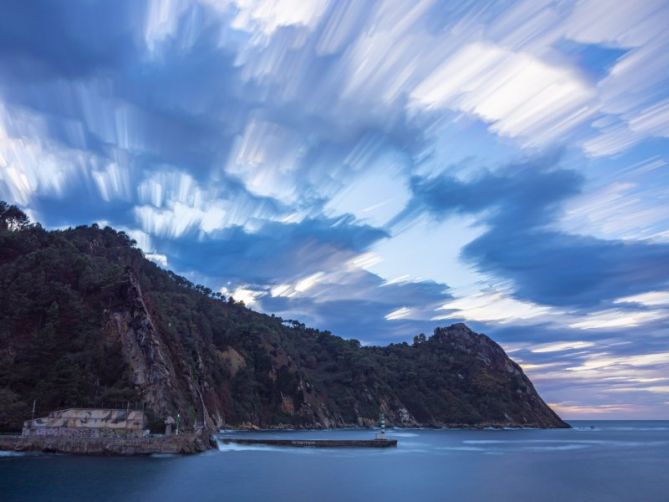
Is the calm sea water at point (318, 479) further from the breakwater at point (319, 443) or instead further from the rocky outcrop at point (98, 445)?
the breakwater at point (319, 443)

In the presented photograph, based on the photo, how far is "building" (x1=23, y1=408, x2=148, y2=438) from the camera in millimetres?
67000

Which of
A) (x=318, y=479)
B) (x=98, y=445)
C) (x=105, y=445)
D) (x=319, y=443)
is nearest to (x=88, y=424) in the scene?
(x=98, y=445)

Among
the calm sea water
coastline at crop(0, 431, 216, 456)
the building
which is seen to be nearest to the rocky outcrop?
coastline at crop(0, 431, 216, 456)

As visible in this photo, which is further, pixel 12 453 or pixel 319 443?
pixel 319 443

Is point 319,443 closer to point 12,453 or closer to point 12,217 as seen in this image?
point 12,453

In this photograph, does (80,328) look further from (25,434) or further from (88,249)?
(88,249)

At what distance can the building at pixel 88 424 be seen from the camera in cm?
6700

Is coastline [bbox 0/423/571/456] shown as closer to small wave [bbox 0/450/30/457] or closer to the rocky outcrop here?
the rocky outcrop

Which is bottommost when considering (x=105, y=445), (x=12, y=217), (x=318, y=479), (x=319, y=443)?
(x=318, y=479)

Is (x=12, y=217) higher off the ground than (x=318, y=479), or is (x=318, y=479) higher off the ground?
(x=12, y=217)

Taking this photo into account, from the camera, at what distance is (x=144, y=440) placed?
68.7m

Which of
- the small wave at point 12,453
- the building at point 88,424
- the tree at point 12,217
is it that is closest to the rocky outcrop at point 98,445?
the small wave at point 12,453

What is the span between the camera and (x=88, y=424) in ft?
226

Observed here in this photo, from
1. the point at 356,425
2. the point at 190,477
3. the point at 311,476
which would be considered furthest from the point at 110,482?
the point at 356,425
